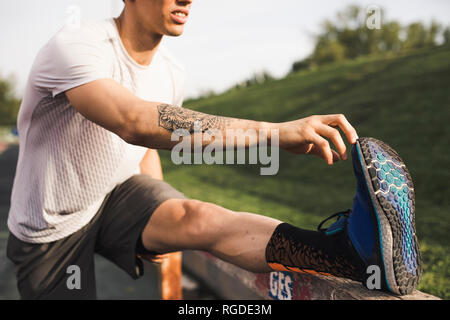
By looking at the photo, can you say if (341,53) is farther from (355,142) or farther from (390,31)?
(355,142)

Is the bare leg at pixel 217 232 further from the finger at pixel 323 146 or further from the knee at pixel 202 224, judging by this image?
the finger at pixel 323 146

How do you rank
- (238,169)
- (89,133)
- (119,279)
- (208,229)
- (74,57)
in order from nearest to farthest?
(74,57) < (208,229) < (89,133) < (119,279) < (238,169)

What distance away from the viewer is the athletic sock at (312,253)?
1693mm

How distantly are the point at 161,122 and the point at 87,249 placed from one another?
1054 mm

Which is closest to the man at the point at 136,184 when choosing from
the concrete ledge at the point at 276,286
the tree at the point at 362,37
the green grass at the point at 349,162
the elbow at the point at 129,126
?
the elbow at the point at 129,126

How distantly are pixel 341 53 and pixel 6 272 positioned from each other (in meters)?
30.7

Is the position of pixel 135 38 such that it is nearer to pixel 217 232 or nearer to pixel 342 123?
pixel 217 232

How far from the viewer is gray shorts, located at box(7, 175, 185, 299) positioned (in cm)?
226

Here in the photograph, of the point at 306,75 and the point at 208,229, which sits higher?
the point at 306,75

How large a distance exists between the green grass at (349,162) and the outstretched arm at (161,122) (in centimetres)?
183

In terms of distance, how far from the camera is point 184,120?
169cm

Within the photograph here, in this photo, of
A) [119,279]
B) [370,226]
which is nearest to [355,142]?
[370,226]

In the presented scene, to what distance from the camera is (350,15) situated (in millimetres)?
33094

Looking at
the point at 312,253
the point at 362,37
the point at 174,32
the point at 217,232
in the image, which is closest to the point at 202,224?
the point at 217,232
